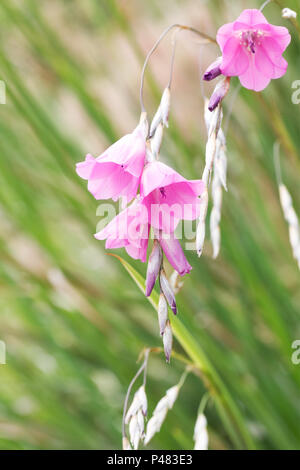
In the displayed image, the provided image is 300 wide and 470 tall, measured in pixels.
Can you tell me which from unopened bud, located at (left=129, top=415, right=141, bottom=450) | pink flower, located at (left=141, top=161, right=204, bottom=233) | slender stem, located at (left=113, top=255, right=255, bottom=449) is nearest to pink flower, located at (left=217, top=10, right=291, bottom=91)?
pink flower, located at (left=141, top=161, right=204, bottom=233)

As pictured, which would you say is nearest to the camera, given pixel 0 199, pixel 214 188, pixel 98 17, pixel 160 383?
pixel 214 188

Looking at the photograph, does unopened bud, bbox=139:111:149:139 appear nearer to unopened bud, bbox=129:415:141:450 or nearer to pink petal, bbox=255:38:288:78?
pink petal, bbox=255:38:288:78

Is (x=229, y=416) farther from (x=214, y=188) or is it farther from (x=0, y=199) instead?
(x=0, y=199)

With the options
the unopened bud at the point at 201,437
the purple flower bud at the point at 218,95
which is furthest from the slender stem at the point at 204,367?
the purple flower bud at the point at 218,95

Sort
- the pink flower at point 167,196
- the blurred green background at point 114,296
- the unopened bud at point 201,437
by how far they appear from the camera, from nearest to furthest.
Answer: the pink flower at point 167,196, the unopened bud at point 201,437, the blurred green background at point 114,296

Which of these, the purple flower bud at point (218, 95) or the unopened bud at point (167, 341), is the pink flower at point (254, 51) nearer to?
the purple flower bud at point (218, 95)

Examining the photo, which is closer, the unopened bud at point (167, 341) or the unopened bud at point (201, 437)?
the unopened bud at point (167, 341)
